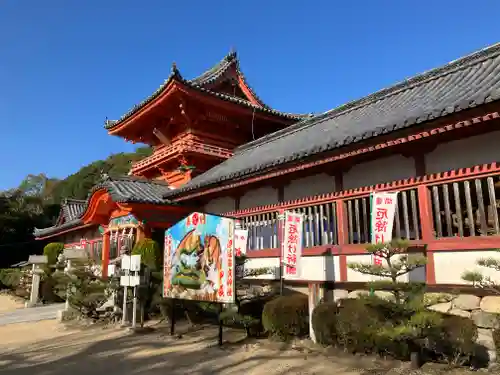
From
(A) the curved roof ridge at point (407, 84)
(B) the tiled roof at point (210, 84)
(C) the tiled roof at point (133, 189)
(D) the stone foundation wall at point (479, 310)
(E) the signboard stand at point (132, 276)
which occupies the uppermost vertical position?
(B) the tiled roof at point (210, 84)

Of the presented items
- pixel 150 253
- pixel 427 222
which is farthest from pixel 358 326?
pixel 150 253

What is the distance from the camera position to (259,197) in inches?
428

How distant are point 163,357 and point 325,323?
2.96 metres

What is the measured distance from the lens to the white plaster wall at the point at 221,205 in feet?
38.9

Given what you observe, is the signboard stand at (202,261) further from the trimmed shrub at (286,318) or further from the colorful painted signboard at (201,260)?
the trimmed shrub at (286,318)

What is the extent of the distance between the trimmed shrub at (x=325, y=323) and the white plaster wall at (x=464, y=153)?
10.2ft

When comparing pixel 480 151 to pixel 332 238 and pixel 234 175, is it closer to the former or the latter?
pixel 332 238

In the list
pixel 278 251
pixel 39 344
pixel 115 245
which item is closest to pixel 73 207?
pixel 115 245

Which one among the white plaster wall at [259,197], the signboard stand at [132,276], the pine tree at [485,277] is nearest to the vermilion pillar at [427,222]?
the pine tree at [485,277]

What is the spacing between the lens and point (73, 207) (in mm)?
29578

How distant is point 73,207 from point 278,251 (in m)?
24.1

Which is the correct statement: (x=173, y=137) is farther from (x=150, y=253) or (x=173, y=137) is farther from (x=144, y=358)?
(x=144, y=358)

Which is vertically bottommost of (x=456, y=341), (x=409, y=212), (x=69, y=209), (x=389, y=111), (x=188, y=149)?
(x=456, y=341)

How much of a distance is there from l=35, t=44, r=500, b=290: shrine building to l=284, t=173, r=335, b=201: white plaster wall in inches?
1.2
